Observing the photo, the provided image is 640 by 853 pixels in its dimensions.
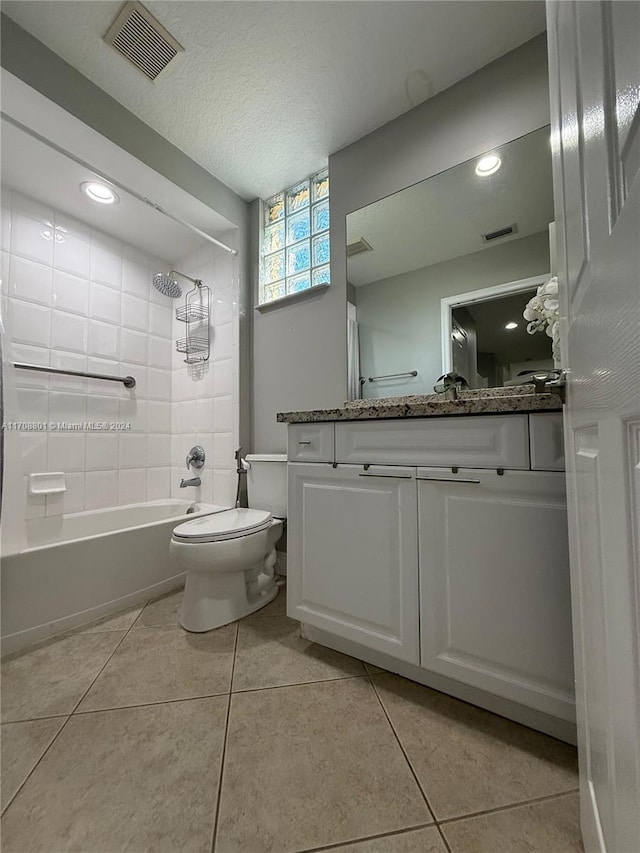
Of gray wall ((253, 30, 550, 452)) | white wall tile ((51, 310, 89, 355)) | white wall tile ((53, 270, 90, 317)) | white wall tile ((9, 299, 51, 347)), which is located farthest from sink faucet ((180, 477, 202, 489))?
white wall tile ((53, 270, 90, 317))

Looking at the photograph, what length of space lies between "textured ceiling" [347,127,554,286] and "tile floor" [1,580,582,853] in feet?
5.60

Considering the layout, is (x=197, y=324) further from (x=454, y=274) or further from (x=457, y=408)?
(x=457, y=408)

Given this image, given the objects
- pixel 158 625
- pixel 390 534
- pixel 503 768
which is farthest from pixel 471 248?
pixel 158 625

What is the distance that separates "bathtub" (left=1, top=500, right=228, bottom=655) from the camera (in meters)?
1.25

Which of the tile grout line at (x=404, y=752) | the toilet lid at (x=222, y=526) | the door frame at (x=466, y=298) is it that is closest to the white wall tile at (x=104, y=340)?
the toilet lid at (x=222, y=526)

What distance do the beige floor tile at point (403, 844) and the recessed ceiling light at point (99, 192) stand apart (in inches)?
106

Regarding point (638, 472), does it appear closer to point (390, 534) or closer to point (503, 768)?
point (390, 534)

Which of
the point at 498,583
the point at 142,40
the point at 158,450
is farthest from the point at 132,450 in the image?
the point at 498,583

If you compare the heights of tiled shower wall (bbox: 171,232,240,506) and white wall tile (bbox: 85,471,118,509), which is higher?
tiled shower wall (bbox: 171,232,240,506)

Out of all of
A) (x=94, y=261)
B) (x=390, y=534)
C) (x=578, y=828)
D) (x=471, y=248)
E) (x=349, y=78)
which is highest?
(x=349, y=78)

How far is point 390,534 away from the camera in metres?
0.99

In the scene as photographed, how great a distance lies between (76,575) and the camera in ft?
4.61

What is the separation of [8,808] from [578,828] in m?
1.18

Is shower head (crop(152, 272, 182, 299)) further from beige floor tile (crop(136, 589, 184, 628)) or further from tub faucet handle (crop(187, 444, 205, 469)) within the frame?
beige floor tile (crop(136, 589, 184, 628))
